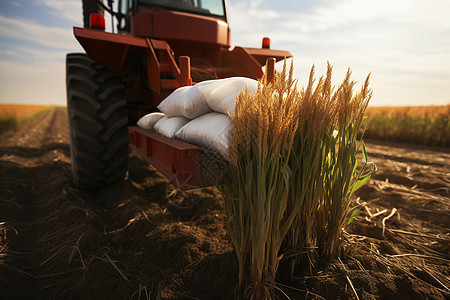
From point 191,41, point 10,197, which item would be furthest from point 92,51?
point 10,197

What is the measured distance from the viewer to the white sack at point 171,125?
6.08ft

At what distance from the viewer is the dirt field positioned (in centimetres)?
139

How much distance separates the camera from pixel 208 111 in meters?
1.73

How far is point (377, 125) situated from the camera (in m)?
7.61

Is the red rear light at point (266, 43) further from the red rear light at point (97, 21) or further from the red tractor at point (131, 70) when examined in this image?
the red rear light at point (97, 21)

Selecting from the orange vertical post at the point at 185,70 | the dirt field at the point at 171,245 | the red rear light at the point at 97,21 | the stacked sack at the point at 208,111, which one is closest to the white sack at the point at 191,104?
the stacked sack at the point at 208,111

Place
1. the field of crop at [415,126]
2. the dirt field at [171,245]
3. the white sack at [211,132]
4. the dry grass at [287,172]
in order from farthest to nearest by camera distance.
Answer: the field of crop at [415,126] → the dirt field at [171,245] → the white sack at [211,132] → the dry grass at [287,172]

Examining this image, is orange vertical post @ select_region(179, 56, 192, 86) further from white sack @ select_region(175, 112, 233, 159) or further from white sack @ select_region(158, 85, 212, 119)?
white sack @ select_region(175, 112, 233, 159)

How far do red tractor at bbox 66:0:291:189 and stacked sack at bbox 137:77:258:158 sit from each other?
11.5 inches

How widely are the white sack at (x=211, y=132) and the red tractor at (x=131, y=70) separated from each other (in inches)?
14.6

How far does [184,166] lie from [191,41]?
2.30m

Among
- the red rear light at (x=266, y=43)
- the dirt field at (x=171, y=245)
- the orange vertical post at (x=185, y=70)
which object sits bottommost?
the dirt field at (x=171, y=245)

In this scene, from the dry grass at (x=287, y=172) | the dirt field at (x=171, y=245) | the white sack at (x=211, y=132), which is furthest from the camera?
the dirt field at (x=171, y=245)

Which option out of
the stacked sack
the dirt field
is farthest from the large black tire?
the stacked sack
